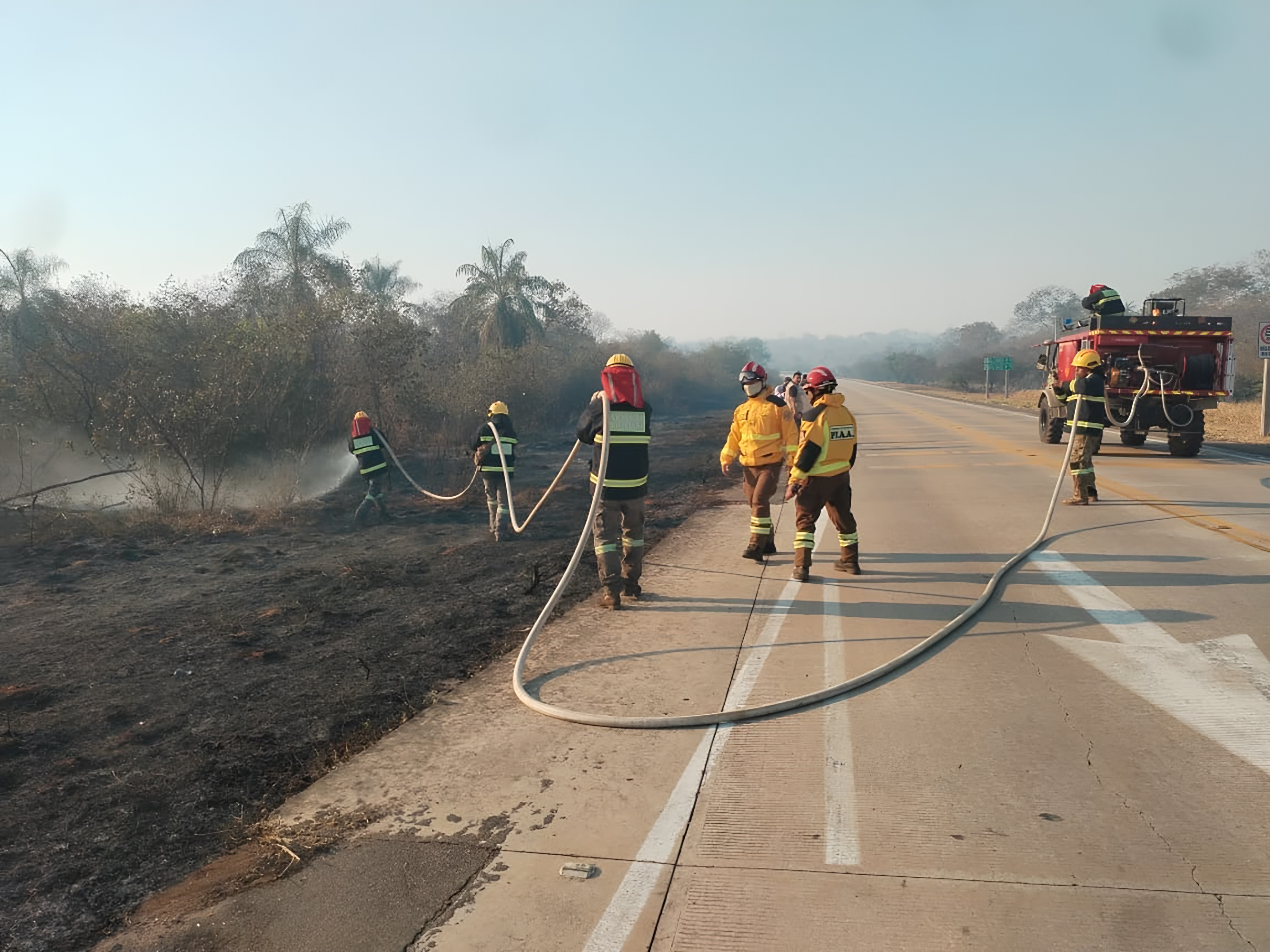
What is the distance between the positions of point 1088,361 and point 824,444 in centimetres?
583

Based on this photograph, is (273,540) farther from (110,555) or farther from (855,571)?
(855,571)

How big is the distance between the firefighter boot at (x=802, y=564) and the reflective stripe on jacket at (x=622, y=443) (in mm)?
1678

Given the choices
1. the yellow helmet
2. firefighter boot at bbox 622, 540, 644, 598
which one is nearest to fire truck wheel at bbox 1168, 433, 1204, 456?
the yellow helmet

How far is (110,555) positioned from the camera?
10617mm

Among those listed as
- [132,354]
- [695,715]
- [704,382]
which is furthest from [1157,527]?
[704,382]

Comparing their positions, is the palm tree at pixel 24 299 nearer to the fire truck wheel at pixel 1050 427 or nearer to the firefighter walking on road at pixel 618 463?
the firefighter walking on road at pixel 618 463

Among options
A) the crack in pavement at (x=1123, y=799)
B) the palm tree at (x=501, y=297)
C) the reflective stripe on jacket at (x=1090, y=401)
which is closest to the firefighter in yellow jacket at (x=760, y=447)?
the crack in pavement at (x=1123, y=799)

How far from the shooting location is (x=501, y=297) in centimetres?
3609

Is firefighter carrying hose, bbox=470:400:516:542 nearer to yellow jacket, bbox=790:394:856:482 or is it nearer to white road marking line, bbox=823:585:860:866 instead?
yellow jacket, bbox=790:394:856:482

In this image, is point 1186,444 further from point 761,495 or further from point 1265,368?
point 761,495

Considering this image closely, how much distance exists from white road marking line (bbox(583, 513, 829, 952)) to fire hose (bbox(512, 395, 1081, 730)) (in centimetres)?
13

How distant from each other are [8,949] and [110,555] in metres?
8.75

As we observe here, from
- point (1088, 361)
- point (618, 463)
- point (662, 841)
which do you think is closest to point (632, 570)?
point (618, 463)

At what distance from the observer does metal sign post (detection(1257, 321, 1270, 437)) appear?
19344mm
